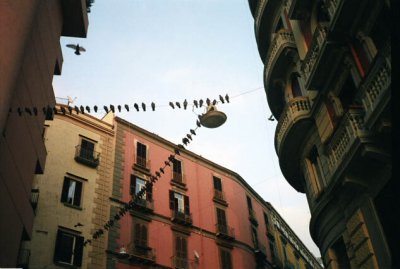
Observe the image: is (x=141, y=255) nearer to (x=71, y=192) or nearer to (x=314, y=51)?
(x=71, y=192)

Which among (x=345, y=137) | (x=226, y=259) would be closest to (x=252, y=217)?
(x=226, y=259)

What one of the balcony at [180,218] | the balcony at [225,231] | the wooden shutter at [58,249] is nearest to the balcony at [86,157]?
the wooden shutter at [58,249]

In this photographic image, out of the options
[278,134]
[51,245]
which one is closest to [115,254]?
[51,245]

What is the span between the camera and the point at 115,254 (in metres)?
24.1

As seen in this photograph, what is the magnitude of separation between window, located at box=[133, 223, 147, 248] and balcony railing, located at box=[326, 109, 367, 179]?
14.6 m

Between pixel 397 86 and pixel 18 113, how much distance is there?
1110 cm

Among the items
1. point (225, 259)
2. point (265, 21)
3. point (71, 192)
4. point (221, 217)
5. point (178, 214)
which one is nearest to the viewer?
point (265, 21)

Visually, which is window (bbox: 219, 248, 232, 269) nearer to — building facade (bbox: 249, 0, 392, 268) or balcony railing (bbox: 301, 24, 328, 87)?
building facade (bbox: 249, 0, 392, 268)

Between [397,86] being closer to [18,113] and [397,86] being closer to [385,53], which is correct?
[385,53]

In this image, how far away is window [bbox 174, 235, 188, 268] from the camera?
27.1 m

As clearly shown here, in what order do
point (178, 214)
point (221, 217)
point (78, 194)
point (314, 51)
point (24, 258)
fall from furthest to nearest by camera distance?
point (221, 217)
point (178, 214)
point (78, 194)
point (24, 258)
point (314, 51)

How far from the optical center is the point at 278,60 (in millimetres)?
18406

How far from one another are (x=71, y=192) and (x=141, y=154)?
22.4 ft

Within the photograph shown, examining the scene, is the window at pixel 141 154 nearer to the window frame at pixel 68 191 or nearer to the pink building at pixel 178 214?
the pink building at pixel 178 214
